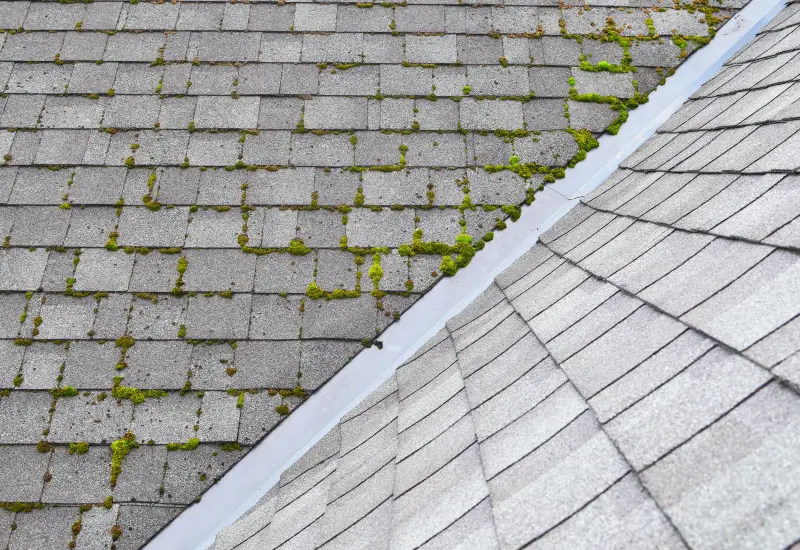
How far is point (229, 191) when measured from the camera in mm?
5941

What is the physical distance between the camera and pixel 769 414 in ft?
6.75

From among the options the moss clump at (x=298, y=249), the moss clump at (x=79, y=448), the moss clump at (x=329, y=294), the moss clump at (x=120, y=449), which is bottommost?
the moss clump at (x=79, y=448)

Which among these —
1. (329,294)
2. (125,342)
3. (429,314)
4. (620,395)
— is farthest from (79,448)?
(620,395)

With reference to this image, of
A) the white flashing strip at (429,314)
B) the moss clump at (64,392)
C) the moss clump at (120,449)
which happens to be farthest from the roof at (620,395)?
the moss clump at (64,392)

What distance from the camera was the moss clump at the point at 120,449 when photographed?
190 inches

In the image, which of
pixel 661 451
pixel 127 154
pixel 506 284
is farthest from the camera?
pixel 127 154

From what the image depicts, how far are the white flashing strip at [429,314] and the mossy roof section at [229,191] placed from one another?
0.44ft

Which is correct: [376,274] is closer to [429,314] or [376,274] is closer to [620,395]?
[429,314]

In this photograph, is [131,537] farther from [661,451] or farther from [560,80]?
[560,80]

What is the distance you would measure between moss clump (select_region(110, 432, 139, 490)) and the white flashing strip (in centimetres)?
69

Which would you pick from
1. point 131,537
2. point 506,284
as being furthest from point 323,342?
point 131,537

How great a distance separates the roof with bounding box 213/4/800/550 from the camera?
2.06 metres

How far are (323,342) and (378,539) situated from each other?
8.24 feet

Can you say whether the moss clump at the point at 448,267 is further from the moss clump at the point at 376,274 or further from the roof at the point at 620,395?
the moss clump at the point at 376,274
